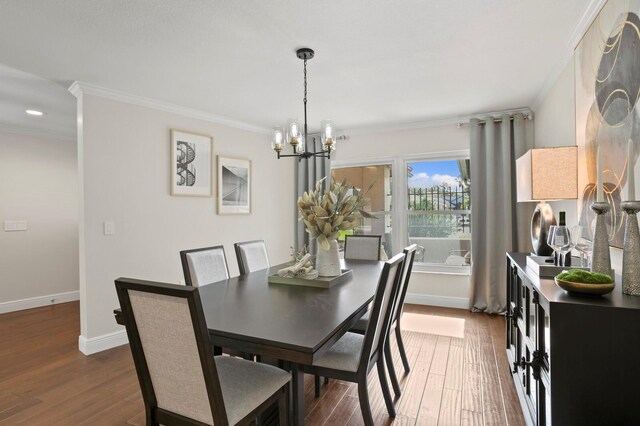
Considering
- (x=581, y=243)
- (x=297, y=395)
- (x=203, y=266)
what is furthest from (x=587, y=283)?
(x=203, y=266)

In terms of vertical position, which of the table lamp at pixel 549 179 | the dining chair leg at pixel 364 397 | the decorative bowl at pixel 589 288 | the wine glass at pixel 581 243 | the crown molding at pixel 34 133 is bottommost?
the dining chair leg at pixel 364 397

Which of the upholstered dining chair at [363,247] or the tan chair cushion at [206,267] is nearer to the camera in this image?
the tan chair cushion at [206,267]

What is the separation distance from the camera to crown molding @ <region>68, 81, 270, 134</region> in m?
3.12

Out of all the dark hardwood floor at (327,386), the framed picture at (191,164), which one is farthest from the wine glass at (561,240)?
the framed picture at (191,164)

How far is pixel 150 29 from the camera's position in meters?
2.22

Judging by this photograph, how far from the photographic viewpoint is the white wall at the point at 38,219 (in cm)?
456

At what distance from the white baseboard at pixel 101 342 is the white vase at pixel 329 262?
2.30 m

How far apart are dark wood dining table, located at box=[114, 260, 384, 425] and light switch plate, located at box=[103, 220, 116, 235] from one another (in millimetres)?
1652

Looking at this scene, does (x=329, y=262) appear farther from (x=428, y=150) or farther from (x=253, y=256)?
(x=428, y=150)

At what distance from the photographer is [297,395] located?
62.0 inches

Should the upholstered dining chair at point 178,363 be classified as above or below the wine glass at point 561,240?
below

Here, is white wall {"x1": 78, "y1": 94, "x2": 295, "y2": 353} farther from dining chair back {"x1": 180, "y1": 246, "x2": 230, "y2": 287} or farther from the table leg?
the table leg

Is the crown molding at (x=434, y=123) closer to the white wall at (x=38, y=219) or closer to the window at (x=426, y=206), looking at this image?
the window at (x=426, y=206)

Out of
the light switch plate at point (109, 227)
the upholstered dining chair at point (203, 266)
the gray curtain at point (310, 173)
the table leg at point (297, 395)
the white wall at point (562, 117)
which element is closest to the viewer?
the table leg at point (297, 395)
